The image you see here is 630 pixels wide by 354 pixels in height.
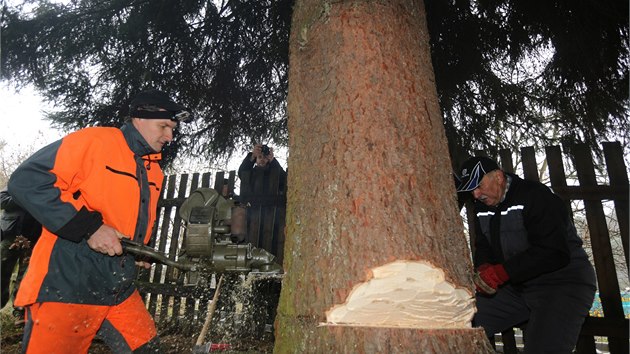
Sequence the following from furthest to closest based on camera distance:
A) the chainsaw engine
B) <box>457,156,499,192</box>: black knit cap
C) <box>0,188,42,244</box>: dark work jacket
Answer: <box>0,188,42,244</box>: dark work jacket < <box>457,156,499,192</box>: black knit cap < the chainsaw engine

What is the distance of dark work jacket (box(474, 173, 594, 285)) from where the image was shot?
2566 millimetres

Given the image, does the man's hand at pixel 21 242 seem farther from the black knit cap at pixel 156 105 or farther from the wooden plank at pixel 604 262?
the wooden plank at pixel 604 262

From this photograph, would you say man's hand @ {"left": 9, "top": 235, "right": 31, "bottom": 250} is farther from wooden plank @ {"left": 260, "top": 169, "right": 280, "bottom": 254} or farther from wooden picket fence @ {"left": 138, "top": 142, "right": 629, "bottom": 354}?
wooden plank @ {"left": 260, "top": 169, "right": 280, "bottom": 254}

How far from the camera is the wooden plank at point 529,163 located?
12.2 feet

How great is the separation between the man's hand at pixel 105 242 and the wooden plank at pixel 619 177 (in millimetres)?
4015

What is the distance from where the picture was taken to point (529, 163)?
3760 mm

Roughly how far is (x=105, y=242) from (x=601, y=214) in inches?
157

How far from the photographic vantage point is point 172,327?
480 centimetres

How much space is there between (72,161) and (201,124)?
335 centimetres

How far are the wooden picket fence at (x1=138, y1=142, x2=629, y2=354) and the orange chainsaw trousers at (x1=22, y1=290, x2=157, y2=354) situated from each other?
1.84 ft

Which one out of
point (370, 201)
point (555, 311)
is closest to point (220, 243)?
point (370, 201)

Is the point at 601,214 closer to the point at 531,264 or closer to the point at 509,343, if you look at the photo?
the point at 531,264

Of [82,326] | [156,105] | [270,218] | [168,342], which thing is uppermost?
[156,105]

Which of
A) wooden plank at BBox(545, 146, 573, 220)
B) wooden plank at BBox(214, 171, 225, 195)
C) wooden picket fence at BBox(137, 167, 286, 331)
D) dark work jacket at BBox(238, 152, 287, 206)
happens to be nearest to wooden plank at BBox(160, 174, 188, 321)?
wooden picket fence at BBox(137, 167, 286, 331)
